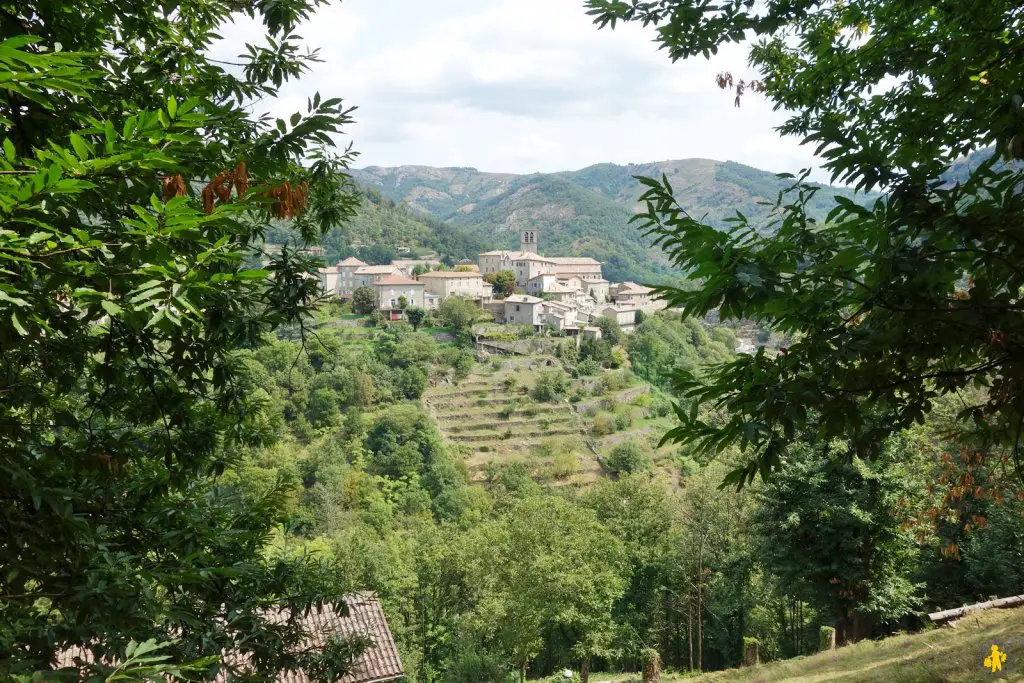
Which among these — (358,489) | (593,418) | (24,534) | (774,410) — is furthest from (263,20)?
(593,418)

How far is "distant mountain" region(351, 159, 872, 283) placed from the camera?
353ft

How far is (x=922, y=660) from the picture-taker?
6.70 meters

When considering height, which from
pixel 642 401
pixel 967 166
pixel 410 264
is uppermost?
pixel 410 264

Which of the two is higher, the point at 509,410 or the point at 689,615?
the point at 509,410

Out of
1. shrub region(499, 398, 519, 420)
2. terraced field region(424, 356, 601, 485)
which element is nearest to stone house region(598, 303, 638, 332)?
terraced field region(424, 356, 601, 485)

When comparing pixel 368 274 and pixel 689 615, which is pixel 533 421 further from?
A: pixel 368 274

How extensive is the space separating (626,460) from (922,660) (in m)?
34.4

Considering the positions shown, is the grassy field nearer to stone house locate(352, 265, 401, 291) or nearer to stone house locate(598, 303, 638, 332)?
stone house locate(598, 303, 638, 332)

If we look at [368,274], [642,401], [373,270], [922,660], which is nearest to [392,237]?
[373,270]

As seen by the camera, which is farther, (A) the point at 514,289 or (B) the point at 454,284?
(A) the point at 514,289

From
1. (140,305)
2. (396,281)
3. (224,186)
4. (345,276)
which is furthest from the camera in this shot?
(345,276)

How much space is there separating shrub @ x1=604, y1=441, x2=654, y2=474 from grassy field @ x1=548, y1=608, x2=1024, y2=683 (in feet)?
98.4

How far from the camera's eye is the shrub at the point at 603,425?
47.3 meters

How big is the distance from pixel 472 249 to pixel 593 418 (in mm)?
50387
